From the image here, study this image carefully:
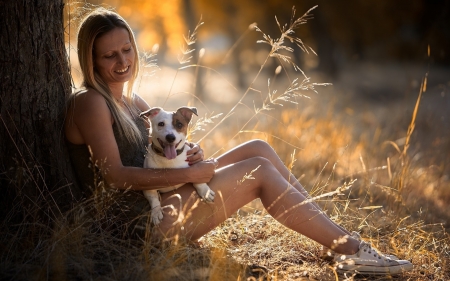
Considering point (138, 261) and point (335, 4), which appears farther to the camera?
point (335, 4)

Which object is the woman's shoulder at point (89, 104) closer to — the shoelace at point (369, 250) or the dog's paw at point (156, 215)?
the dog's paw at point (156, 215)

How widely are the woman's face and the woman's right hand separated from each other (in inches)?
32.0

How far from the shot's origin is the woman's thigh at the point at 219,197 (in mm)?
3033

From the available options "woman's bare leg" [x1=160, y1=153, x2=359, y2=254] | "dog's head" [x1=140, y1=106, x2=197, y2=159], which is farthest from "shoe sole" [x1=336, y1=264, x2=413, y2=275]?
"dog's head" [x1=140, y1=106, x2=197, y2=159]

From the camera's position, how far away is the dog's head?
3.02 m

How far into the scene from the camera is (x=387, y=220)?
4.00 m

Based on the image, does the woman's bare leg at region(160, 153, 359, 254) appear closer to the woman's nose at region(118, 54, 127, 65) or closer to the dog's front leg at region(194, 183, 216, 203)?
the dog's front leg at region(194, 183, 216, 203)

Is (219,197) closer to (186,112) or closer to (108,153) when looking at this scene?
(186,112)

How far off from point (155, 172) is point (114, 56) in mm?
848

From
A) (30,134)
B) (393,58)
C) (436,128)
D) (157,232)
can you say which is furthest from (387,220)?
(393,58)

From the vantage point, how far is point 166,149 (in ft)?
9.95

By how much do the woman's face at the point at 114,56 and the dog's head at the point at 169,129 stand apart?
14.1 inches

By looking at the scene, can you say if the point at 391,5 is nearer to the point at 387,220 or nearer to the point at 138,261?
the point at 387,220

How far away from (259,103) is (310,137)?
9.26 meters
